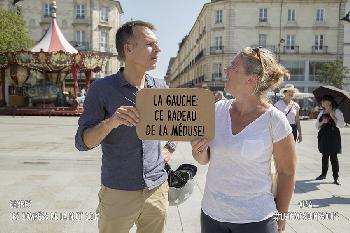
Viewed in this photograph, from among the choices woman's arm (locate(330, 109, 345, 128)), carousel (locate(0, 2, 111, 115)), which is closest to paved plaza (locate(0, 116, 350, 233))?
woman's arm (locate(330, 109, 345, 128))

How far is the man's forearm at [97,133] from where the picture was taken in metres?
2.33

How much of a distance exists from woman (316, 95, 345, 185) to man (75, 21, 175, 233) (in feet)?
18.4

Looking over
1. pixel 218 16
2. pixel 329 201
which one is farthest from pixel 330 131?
pixel 218 16

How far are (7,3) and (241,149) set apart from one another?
173ft

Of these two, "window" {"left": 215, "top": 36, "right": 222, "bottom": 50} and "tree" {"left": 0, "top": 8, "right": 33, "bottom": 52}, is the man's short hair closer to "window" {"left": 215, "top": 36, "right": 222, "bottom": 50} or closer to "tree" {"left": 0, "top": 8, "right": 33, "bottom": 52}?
"tree" {"left": 0, "top": 8, "right": 33, "bottom": 52}

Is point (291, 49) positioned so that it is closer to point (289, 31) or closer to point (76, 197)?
point (289, 31)

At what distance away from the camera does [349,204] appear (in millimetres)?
6039

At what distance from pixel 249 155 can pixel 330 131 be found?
590cm

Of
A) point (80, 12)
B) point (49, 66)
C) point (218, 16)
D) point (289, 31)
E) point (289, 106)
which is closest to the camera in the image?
point (289, 106)

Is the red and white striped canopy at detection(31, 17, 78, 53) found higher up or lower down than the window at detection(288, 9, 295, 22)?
lower down

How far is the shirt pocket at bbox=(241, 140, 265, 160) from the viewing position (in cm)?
232

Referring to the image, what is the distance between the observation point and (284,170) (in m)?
2.41

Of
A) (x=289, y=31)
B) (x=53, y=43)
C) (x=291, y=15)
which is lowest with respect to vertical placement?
(x=53, y=43)

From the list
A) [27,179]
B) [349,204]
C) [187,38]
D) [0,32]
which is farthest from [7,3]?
[349,204]
